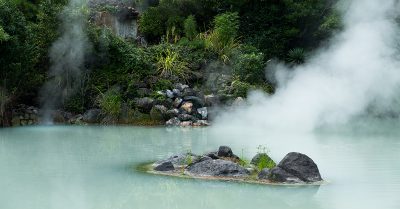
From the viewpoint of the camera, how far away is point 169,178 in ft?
28.8

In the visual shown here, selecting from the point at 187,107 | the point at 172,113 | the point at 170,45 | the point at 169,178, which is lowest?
the point at 169,178

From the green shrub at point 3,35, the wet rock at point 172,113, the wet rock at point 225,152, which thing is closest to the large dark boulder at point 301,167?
the wet rock at point 225,152

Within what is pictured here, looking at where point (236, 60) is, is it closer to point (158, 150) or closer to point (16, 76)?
point (16, 76)

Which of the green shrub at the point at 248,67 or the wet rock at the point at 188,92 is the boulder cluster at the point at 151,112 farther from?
the green shrub at the point at 248,67

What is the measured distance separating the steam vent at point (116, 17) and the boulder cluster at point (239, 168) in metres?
14.8

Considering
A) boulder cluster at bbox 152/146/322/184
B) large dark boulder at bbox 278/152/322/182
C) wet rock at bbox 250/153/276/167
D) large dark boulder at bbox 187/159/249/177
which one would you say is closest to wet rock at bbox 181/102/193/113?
boulder cluster at bbox 152/146/322/184

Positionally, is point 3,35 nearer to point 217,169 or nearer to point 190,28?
point 190,28

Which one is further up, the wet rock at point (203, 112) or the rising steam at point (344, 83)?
the rising steam at point (344, 83)

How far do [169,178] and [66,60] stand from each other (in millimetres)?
11810

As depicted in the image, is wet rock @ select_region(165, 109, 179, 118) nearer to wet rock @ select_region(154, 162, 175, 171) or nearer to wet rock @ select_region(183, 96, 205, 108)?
wet rock @ select_region(183, 96, 205, 108)

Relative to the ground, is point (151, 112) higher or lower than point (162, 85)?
lower

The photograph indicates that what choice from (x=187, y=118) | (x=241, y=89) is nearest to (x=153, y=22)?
(x=241, y=89)

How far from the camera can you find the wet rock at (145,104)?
18.9m

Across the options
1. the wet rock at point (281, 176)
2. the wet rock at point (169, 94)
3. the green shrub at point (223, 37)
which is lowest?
the wet rock at point (281, 176)
